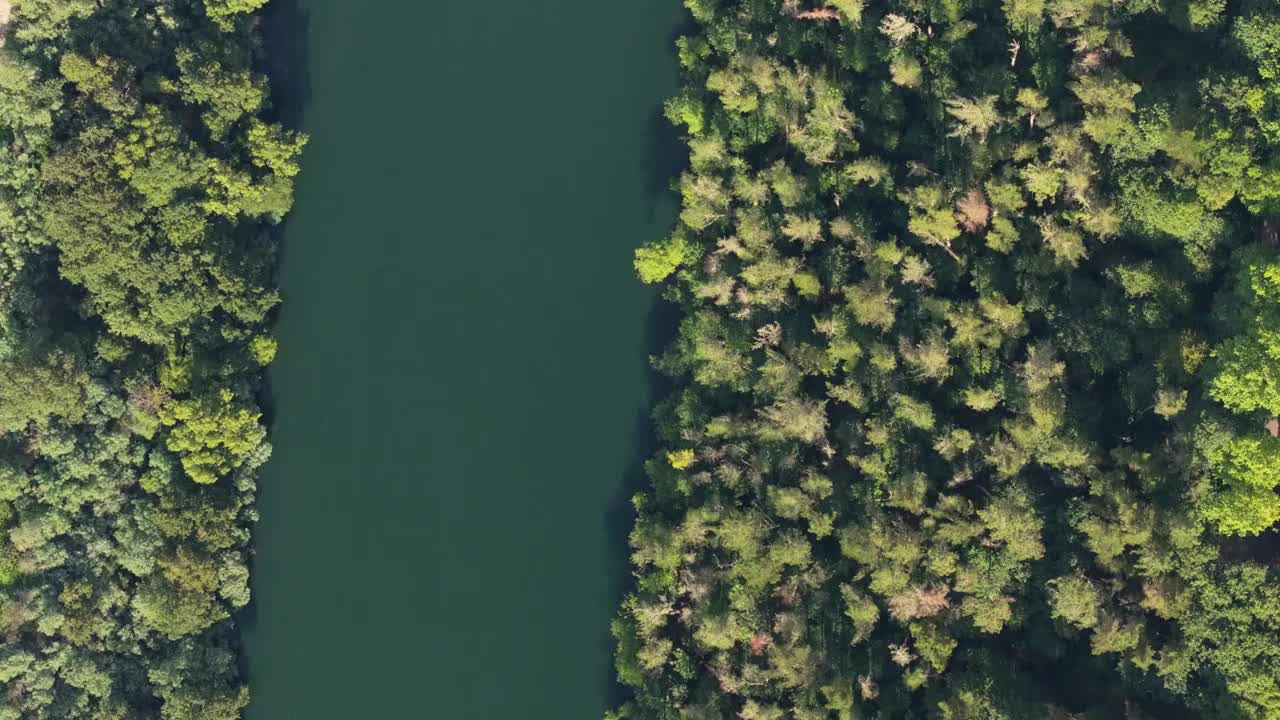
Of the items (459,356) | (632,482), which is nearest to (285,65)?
(459,356)

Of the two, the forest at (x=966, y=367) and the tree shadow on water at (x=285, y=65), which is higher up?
the tree shadow on water at (x=285, y=65)

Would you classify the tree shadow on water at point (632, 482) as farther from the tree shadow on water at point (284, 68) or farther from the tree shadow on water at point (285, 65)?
the tree shadow on water at point (285, 65)

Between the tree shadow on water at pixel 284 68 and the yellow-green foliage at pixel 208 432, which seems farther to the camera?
the tree shadow on water at pixel 284 68

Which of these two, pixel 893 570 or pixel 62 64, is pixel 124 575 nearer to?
pixel 62 64

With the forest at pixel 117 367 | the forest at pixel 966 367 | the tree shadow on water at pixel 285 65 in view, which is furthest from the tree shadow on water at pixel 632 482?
the tree shadow on water at pixel 285 65

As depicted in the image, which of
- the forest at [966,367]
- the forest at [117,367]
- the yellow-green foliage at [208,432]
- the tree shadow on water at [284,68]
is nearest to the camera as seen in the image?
the forest at [966,367]

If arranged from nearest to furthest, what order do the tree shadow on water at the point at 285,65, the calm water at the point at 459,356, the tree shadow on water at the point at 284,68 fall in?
1. the calm water at the point at 459,356
2. the tree shadow on water at the point at 284,68
3. the tree shadow on water at the point at 285,65

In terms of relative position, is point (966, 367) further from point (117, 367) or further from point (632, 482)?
point (117, 367)
